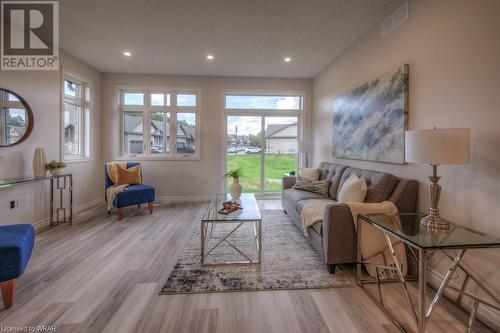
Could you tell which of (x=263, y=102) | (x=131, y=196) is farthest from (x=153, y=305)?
(x=263, y=102)

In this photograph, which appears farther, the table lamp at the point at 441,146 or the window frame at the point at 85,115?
the window frame at the point at 85,115

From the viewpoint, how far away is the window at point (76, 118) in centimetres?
407

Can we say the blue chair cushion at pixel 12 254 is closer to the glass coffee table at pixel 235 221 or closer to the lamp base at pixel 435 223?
the glass coffee table at pixel 235 221

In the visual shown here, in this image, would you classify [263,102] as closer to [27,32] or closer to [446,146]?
[27,32]

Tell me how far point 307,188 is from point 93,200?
4247 millimetres

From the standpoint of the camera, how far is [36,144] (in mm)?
3361

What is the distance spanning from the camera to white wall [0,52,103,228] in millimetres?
2953

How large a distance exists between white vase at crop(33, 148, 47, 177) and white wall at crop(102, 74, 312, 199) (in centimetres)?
185

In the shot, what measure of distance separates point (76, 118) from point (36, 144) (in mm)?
1221

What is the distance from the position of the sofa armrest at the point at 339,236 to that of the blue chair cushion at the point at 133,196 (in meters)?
3.17

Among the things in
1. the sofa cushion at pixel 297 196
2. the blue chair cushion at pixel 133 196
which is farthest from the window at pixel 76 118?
the sofa cushion at pixel 297 196

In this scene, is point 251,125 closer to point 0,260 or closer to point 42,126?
point 42,126

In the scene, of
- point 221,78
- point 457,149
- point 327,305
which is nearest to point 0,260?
point 327,305

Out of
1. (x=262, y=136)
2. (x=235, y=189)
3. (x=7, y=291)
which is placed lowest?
(x=7, y=291)
